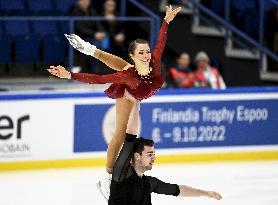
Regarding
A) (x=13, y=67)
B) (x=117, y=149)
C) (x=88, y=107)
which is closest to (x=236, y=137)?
Result: (x=88, y=107)

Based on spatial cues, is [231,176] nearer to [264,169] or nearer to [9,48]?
[264,169]

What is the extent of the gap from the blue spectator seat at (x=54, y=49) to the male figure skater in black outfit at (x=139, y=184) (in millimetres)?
5307

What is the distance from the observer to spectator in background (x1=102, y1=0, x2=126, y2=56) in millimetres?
11727

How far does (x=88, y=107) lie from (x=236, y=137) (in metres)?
1.90

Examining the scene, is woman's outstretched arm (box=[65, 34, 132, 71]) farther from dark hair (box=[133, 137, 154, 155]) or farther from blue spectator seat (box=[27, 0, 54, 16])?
blue spectator seat (box=[27, 0, 54, 16])

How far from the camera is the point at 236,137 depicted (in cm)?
1138

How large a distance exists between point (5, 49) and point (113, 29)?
1.42 m

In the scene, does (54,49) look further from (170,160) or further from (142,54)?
(142,54)

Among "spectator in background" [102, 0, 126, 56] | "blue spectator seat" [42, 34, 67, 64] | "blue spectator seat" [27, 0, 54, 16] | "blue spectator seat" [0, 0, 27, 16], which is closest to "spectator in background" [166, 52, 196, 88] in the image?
"spectator in background" [102, 0, 126, 56]

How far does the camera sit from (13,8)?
1203 cm

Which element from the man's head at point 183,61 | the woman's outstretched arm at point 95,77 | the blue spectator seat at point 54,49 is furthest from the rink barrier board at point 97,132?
the woman's outstretched arm at point 95,77

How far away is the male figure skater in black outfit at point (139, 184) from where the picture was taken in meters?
6.49

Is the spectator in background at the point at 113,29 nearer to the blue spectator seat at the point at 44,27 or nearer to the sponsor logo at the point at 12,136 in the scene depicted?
the blue spectator seat at the point at 44,27

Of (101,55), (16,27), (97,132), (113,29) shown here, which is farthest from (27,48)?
(101,55)
